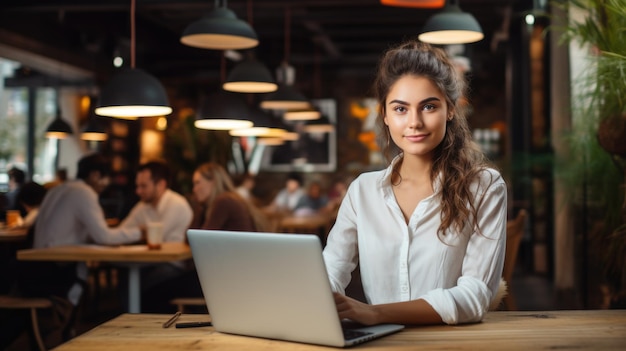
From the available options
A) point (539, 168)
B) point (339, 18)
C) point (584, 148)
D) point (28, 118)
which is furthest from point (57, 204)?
point (539, 168)

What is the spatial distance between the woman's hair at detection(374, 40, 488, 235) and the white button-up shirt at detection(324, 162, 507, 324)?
0.03 m

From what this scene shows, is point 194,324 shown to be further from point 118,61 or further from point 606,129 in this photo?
point 118,61

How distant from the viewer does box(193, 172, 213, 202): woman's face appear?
5.53m

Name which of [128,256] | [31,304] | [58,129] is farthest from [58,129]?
[128,256]

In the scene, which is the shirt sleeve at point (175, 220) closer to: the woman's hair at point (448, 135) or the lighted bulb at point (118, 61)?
the woman's hair at point (448, 135)

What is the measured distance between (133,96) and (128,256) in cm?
101

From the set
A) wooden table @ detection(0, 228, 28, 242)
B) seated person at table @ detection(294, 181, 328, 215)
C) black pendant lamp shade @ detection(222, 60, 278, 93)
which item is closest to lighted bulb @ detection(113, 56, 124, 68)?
seated person at table @ detection(294, 181, 328, 215)

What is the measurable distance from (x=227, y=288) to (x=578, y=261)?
433 cm

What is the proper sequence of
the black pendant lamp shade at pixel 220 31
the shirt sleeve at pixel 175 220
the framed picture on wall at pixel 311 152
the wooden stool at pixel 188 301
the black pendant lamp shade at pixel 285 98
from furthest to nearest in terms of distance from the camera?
1. the framed picture on wall at pixel 311 152
2. the black pendant lamp shade at pixel 285 98
3. the shirt sleeve at pixel 175 220
4. the wooden stool at pixel 188 301
5. the black pendant lamp shade at pixel 220 31

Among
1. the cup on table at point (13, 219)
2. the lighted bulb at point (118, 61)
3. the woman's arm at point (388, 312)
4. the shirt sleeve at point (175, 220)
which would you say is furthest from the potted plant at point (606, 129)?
the lighted bulb at point (118, 61)

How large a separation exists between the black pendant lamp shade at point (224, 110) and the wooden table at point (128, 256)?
3.07ft

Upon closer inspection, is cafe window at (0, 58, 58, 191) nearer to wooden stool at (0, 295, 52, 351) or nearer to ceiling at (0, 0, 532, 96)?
ceiling at (0, 0, 532, 96)

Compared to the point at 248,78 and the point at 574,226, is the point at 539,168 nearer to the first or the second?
the point at 574,226

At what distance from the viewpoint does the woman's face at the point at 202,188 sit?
18.1ft
